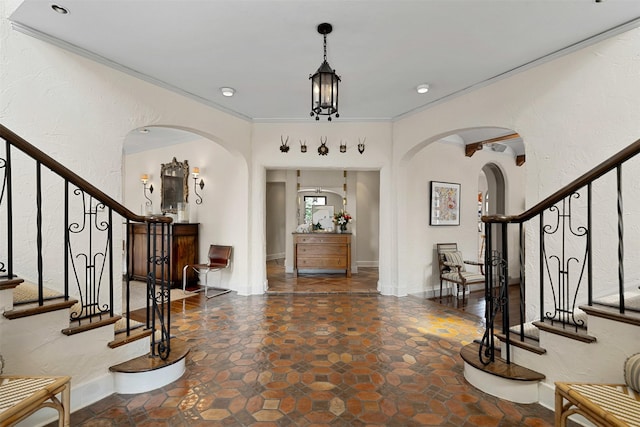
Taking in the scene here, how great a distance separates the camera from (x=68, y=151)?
2.73 metres

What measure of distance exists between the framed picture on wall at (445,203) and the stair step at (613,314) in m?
A: 3.45

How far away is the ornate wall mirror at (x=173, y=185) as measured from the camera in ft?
18.9

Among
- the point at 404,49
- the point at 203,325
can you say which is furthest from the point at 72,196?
the point at 404,49

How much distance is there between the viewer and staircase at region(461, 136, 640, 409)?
1.74 m

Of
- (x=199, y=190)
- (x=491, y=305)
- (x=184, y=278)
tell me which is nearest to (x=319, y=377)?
(x=491, y=305)

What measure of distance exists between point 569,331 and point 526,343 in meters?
0.33

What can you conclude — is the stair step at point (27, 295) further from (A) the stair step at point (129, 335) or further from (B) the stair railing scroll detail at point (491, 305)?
A: (B) the stair railing scroll detail at point (491, 305)

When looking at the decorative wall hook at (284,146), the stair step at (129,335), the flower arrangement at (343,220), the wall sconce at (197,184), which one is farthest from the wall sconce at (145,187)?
the stair step at (129,335)

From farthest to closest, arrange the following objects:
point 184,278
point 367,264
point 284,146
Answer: point 367,264 → point 184,278 → point 284,146

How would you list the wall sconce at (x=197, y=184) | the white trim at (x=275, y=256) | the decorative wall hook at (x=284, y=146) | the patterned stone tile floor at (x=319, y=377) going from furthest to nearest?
the white trim at (x=275, y=256)
the wall sconce at (x=197, y=184)
the decorative wall hook at (x=284, y=146)
the patterned stone tile floor at (x=319, y=377)

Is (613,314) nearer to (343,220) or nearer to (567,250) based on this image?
(567,250)

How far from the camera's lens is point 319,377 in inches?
93.2

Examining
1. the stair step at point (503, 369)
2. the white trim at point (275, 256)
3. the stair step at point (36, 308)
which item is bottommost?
the white trim at point (275, 256)

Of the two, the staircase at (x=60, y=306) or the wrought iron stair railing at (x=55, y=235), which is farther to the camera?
the wrought iron stair railing at (x=55, y=235)
